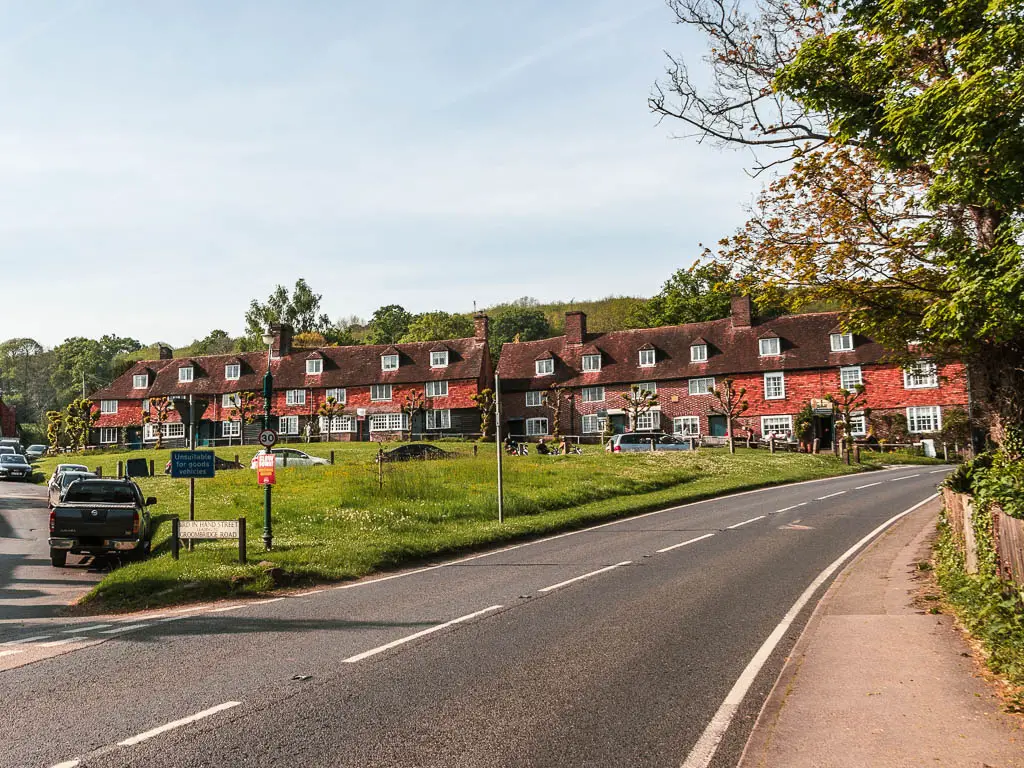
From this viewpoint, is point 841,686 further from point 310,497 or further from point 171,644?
point 310,497

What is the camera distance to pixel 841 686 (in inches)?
287

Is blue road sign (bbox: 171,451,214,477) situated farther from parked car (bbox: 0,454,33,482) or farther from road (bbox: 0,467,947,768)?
parked car (bbox: 0,454,33,482)

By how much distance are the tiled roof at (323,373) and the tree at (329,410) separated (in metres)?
2.04

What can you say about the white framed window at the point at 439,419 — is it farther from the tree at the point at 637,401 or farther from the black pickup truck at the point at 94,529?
the black pickup truck at the point at 94,529

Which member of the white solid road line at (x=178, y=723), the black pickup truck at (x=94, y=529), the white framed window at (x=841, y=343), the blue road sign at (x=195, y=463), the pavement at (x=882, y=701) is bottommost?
the pavement at (x=882, y=701)

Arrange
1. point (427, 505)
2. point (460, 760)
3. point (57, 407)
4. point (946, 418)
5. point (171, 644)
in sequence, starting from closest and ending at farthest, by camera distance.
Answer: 1. point (460, 760)
2. point (171, 644)
3. point (427, 505)
4. point (946, 418)
5. point (57, 407)

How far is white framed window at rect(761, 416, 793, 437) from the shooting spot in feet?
190

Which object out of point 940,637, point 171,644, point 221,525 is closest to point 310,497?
point 221,525

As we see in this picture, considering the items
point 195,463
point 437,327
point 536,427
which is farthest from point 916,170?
point 437,327

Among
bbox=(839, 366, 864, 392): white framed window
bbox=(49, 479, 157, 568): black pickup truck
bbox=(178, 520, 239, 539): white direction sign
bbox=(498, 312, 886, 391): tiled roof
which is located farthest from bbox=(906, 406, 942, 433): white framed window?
bbox=(49, 479, 157, 568): black pickup truck

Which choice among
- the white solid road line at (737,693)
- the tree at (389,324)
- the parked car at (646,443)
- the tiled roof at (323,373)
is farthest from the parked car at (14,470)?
the tree at (389,324)

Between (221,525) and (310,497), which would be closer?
(221,525)

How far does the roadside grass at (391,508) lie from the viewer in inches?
563

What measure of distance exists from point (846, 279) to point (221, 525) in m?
13.1
